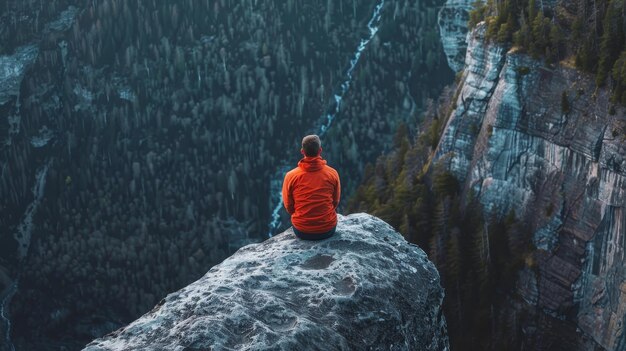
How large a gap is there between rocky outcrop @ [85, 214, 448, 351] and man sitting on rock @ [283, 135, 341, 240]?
59cm

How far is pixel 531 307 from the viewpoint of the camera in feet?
169

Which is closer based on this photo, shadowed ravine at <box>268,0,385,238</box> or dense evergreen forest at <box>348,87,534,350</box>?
dense evergreen forest at <box>348,87,534,350</box>

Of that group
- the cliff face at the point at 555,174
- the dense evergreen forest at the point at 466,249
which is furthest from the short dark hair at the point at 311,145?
the dense evergreen forest at the point at 466,249

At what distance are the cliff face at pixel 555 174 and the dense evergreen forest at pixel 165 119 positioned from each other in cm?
7701

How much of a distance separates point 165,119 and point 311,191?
13586 centimetres

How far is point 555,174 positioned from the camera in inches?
1960

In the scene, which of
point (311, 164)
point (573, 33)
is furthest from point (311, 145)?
point (573, 33)

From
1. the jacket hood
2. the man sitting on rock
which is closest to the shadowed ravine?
the man sitting on rock

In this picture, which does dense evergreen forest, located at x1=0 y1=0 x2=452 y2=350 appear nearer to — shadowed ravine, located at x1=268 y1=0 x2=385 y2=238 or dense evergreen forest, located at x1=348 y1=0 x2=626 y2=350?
shadowed ravine, located at x1=268 y1=0 x2=385 y2=238

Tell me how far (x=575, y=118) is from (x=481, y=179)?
10.7 metres

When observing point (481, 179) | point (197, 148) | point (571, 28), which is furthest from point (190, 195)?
point (571, 28)

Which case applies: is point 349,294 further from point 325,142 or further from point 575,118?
point 325,142

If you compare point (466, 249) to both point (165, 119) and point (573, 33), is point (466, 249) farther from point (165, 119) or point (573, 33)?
point (165, 119)

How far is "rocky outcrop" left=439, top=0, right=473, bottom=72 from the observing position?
12106 cm
